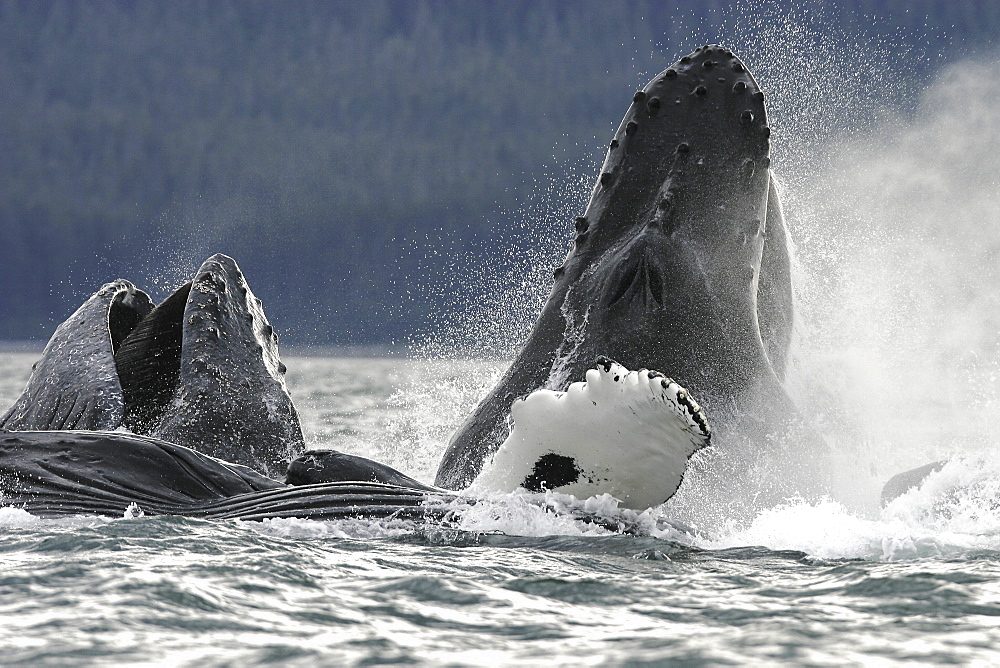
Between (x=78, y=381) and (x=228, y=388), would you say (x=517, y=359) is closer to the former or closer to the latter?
(x=228, y=388)

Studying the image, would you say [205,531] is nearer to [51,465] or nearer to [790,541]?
[51,465]

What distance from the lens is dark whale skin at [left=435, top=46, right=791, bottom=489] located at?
306 inches

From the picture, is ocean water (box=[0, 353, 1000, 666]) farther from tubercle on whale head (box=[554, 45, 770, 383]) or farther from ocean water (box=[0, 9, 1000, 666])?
tubercle on whale head (box=[554, 45, 770, 383])

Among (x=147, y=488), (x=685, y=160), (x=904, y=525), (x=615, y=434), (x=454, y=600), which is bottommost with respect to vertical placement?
(x=454, y=600)

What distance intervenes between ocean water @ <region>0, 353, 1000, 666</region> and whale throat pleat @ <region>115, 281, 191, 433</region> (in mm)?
2380

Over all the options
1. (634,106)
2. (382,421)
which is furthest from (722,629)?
(382,421)

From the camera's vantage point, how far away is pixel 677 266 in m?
8.02

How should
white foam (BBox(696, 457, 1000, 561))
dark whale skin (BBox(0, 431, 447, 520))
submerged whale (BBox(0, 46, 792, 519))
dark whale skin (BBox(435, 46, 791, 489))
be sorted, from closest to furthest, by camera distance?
→ white foam (BBox(696, 457, 1000, 561))
dark whale skin (BBox(0, 431, 447, 520))
submerged whale (BBox(0, 46, 792, 519))
dark whale skin (BBox(435, 46, 791, 489))

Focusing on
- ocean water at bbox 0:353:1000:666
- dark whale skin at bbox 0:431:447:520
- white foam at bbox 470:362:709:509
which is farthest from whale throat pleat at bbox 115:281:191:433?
white foam at bbox 470:362:709:509

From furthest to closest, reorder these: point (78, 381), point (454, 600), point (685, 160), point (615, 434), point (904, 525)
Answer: point (685, 160) < point (78, 381) < point (904, 525) < point (615, 434) < point (454, 600)

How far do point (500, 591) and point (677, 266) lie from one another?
3851mm

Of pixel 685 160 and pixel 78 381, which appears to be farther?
pixel 685 160

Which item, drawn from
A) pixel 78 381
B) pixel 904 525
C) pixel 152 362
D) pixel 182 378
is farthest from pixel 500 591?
pixel 152 362

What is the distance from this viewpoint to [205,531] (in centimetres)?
559
